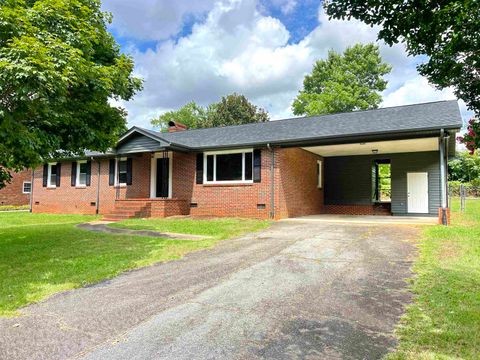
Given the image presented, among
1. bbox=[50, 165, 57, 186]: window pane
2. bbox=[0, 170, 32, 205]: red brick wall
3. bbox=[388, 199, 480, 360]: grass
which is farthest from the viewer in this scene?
bbox=[0, 170, 32, 205]: red brick wall

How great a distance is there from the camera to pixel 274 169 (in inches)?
529

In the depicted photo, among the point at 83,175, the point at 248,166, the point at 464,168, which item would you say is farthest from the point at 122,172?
the point at 464,168

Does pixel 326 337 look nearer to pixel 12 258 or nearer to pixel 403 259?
pixel 403 259

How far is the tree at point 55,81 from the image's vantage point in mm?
5246

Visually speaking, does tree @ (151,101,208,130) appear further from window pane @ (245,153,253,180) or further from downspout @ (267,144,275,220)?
downspout @ (267,144,275,220)

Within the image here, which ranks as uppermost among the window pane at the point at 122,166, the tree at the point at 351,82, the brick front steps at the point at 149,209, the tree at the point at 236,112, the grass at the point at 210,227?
the tree at the point at 351,82

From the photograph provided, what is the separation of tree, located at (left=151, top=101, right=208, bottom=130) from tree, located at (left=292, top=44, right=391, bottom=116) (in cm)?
2302

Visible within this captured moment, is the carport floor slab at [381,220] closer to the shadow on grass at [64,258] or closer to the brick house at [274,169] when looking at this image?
the brick house at [274,169]

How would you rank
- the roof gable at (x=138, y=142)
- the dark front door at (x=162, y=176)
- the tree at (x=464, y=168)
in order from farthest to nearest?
the tree at (x=464, y=168)
the dark front door at (x=162, y=176)
the roof gable at (x=138, y=142)

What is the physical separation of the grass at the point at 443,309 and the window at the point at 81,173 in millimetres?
17038

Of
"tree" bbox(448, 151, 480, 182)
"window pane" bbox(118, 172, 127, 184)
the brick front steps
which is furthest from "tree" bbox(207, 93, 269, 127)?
the brick front steps

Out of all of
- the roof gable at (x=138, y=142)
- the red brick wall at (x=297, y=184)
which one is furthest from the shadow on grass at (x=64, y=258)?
the red brick wall at (x=297, y=184)

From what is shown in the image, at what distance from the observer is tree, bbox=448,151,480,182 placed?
33.4m

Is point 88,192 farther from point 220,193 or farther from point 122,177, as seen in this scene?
point 220,193
